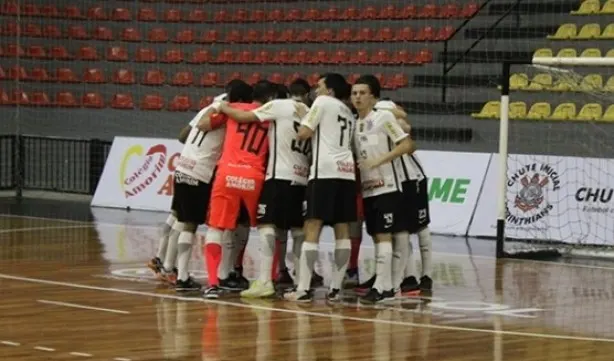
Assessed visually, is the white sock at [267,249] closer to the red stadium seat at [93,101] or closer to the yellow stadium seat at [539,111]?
the yellow stadium seat at [539,111]

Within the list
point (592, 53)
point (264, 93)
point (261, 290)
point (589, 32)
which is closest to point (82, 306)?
point (261, 290)

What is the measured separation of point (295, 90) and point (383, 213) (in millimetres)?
1664

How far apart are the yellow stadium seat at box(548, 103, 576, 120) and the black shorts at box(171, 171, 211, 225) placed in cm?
1070

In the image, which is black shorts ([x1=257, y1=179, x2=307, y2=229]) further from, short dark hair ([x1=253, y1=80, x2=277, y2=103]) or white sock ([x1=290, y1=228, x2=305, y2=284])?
short dark hair ([x1=253, y1=80, x2=277, y2=103])

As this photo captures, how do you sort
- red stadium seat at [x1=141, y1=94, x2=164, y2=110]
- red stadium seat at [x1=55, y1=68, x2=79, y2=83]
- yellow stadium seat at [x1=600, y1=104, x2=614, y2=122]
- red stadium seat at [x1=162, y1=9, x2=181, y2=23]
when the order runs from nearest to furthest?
yellow stadium seat at [x1=600, y1=104, x2=614, y2=122], red stadium seat at [x1=141, y1=94, x2=164, y2=110], red stadium seat at [x1=55, y1=68, x2=79, y2=83], red stadium seat at [x1=162, y1=9, x2=181, y2=23]

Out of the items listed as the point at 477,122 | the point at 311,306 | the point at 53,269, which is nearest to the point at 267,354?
the point at 311,306

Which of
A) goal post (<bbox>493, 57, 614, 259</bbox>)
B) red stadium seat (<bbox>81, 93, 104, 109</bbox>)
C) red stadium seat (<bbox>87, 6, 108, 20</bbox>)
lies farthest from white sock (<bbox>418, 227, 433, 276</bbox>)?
red stadium seat (<bbox>87, 6, 108, 20</bbox>)

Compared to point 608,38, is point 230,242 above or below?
below

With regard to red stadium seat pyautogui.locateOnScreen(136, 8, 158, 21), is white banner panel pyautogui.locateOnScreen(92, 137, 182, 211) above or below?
below

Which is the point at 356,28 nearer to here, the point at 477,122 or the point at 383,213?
the point at 477,122

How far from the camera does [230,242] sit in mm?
13797

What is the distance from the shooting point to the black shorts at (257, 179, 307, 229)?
1325 cm

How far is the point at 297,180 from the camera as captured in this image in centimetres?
1336

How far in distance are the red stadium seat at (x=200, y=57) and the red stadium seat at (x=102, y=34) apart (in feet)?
7.49
